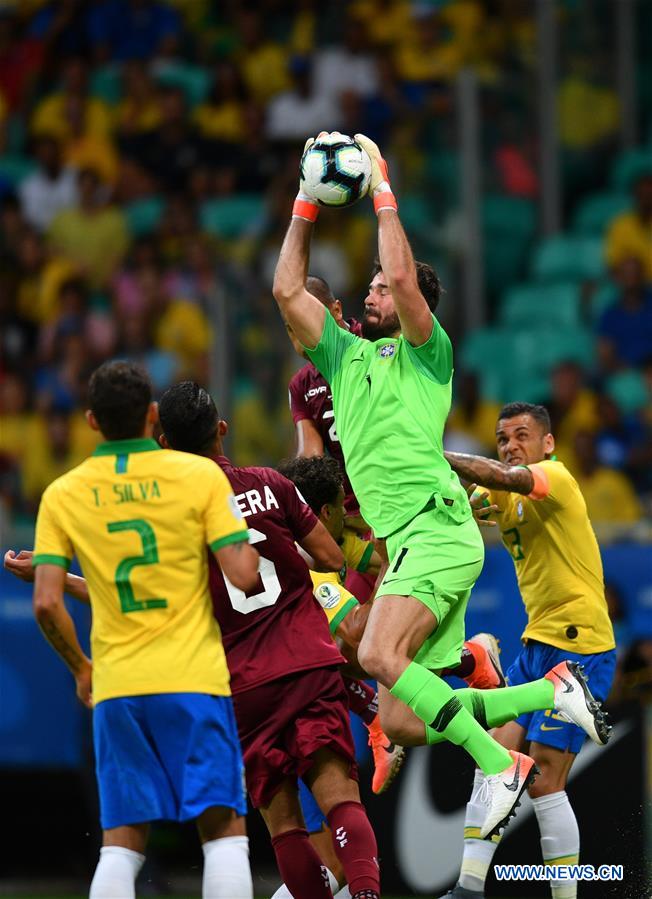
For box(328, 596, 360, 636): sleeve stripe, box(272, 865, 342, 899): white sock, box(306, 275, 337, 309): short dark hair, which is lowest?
box(272, 865, 342, 899): white sock

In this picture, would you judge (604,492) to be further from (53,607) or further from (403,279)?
(53,607)

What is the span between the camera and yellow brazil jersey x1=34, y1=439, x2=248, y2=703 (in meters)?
6.02

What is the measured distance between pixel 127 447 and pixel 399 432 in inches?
59.6

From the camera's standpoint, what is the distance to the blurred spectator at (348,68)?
1669cm

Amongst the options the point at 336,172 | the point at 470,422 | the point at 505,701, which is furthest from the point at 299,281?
the point at 470,422

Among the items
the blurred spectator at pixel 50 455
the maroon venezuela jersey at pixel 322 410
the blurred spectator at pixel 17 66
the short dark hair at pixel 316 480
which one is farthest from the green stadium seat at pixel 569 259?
the short dark hair at pixel 316 480

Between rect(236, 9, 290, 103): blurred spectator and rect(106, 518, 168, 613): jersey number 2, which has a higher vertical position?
rect(236, 9, 290, 103): blurred spectator

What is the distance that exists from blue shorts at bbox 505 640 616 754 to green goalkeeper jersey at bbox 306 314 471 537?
3.58ft

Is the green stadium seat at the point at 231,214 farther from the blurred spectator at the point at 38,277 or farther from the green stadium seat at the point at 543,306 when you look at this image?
the green stadium seat at the point at 543,306

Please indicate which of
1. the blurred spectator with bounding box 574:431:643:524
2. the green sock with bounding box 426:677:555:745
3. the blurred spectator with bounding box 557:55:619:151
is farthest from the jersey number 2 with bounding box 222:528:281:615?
the blurred spectator with bounding box 557:55:619:151

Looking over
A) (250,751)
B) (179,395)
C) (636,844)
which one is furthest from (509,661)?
(179,395)

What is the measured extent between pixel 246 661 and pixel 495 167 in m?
8.72

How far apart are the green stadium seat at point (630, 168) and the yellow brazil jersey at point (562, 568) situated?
841 centimetres

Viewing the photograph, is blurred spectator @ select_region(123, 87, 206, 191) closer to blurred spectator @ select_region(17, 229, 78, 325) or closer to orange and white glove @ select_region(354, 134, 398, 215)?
blurred spectator @ select_region(17, 229, 78, 325)
